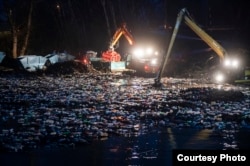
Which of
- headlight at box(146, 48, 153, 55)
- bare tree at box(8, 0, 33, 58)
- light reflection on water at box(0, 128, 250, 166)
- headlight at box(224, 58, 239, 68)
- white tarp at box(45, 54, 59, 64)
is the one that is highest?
bare tree at box(8, 0, 33, 58)

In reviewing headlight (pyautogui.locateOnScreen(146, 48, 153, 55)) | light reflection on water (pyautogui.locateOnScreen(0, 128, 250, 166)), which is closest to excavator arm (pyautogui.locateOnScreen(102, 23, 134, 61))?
headlight (pyautogui.locateOnScreen(146, 48, 153, 55))

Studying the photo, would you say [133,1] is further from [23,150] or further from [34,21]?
[23,150]

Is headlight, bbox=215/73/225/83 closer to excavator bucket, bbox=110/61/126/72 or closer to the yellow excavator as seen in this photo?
the yellow excavator

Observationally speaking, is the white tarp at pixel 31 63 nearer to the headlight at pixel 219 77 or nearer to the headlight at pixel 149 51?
the headlight at pixel 149 51

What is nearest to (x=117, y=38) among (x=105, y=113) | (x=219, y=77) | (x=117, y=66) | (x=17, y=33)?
(x=117, y=66)

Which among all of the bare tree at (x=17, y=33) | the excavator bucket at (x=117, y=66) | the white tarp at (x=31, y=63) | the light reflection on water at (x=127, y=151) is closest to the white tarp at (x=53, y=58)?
the white tarp at (x=31, y=63)

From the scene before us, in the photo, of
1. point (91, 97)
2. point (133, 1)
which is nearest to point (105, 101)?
point (91, 97)

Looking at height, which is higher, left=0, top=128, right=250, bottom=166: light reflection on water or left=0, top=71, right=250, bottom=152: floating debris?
left=0, top=71, right=250, bottom=152: floating debris

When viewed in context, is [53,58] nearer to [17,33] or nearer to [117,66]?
[17,33]

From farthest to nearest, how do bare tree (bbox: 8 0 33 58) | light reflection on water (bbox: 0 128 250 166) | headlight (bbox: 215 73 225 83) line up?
1. bare tree (bbox: 8 0 33 58)
2. headlight (bbox: 215 73 225 83)
3. light reflection on water (bbox: 0 128 250 166)

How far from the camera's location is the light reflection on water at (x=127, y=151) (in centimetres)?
972

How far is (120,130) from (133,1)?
5022 centimetres

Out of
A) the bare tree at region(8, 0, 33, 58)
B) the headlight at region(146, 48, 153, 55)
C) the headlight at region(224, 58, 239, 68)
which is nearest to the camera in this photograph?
the headlight at region(224, 58, 239, 68)

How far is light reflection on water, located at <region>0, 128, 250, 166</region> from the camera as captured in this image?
383 inches
